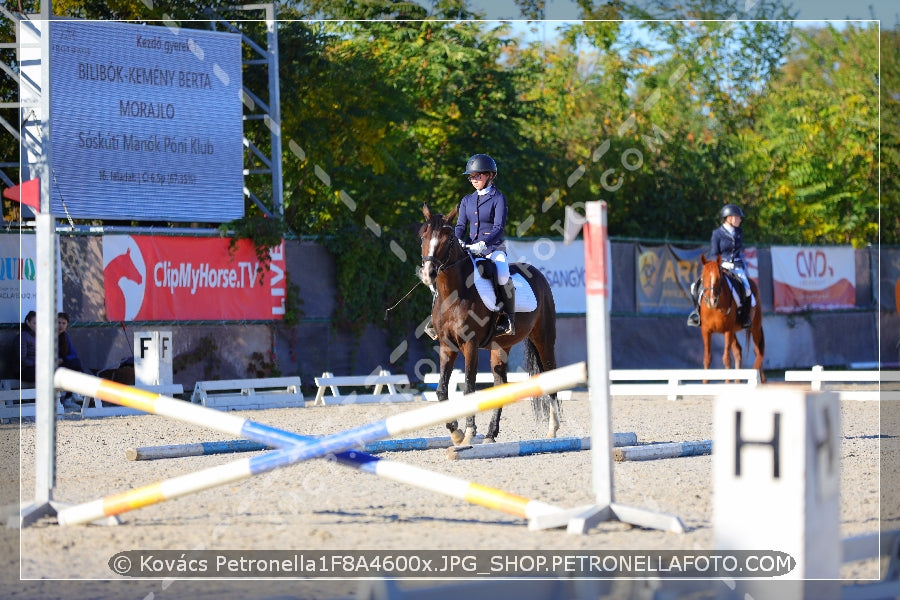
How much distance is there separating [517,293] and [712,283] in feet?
19.2

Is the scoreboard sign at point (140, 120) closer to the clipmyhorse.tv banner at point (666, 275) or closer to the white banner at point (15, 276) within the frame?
the white banner at point (15, 276)

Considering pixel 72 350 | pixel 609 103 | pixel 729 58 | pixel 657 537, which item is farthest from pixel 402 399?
pixel 729 58

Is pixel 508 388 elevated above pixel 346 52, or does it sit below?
below

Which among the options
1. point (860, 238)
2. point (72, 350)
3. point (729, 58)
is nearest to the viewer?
point (72, 350)

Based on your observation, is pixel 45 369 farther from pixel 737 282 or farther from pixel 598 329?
pixel 737 282

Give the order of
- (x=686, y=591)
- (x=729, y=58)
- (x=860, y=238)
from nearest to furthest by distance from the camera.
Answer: (x=686, y=591)
(x=860, y=238)
(x=729, y=58)

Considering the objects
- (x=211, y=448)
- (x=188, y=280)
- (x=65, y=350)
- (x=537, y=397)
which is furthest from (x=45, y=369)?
(x=188, y=280)

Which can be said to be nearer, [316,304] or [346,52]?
[316,304]

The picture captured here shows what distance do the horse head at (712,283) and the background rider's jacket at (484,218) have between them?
6003 millimetres

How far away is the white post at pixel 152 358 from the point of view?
15547mm

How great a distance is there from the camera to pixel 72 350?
15.1 m

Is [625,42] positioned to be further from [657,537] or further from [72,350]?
[657,537]

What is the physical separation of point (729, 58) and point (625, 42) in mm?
4079

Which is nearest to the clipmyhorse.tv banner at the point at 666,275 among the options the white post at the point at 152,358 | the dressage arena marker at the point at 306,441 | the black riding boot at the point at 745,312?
the black riding boot at the point at 745,312
